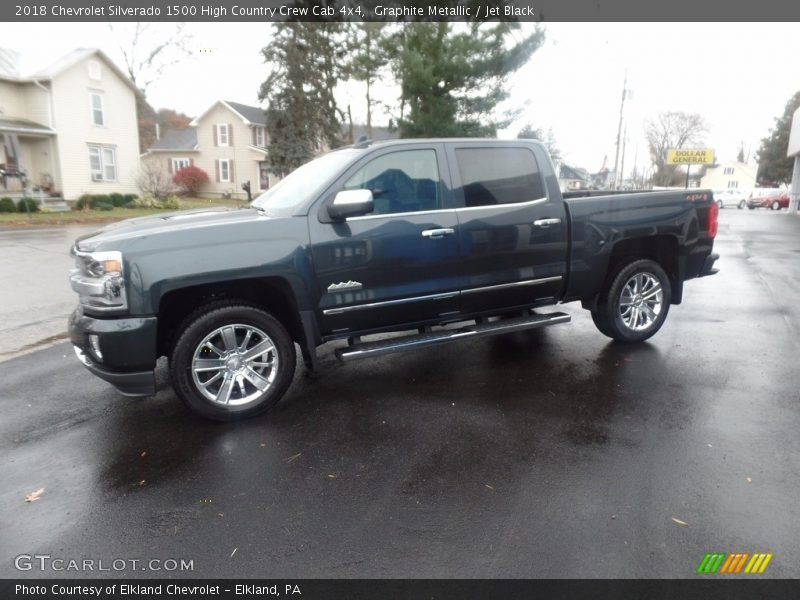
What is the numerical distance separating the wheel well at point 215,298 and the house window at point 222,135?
4141cm

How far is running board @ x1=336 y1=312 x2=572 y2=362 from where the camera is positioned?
14.1 ft

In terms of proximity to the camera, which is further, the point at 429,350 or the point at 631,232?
the point at 429,350

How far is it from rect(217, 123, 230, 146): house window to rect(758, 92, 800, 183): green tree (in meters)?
58.8

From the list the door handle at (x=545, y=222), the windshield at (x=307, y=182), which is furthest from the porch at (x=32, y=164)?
the door handle at (x=545, y=222)

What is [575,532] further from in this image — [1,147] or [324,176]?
[1,147]

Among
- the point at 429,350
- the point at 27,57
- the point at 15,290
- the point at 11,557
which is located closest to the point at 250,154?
the point at 27,57

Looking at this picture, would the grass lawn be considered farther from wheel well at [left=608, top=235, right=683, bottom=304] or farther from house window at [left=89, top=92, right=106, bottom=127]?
wheel well at [left=608, top=235, right=683, bottom=304]

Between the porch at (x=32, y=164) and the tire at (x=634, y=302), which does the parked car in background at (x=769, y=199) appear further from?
the porch at (x=32, y=164)

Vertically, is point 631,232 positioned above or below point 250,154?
below

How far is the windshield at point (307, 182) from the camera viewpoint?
4383mm

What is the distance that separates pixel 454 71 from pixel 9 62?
2328cm

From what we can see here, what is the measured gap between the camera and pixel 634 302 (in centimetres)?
577

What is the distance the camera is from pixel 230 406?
4.06 metres

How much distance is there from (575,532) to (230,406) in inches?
100
